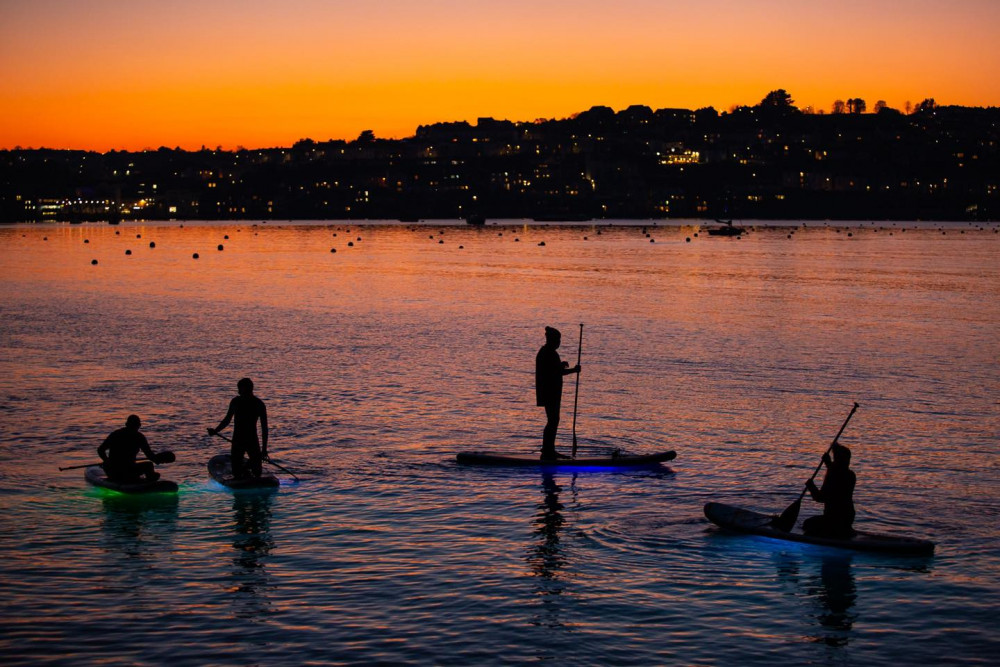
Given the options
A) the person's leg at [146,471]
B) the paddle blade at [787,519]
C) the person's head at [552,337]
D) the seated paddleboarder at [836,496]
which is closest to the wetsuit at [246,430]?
the person's leg at [146,471]

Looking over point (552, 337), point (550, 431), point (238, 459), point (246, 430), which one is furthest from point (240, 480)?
point (552, 337)

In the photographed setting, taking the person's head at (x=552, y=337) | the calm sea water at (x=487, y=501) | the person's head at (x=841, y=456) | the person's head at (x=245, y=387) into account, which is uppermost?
the person's head at (x=552, y=337)

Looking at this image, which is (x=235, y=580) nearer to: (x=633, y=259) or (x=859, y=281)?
(x=859, y=281)

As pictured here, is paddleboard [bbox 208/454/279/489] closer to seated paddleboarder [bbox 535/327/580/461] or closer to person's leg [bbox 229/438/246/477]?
person's leg [bbox 229/438/246/477]

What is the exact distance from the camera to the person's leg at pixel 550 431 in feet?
73.3

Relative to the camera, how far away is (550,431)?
74.3 ft

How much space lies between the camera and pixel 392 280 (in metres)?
94.1

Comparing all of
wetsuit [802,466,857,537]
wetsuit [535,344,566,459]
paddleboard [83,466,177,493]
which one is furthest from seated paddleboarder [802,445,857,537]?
paddleboard [83,466,177,493]

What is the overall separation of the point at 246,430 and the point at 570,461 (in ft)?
20.9

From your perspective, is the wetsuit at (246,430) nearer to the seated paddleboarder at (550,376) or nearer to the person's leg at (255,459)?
the person's leg at (255,459)

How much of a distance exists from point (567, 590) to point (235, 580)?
15.3ft

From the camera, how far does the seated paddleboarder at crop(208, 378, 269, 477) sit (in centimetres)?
2058

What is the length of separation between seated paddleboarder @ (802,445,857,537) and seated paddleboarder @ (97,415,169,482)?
1122cm

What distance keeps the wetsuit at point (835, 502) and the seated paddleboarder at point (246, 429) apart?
31.4 ft
